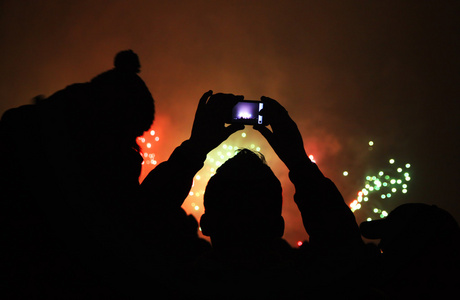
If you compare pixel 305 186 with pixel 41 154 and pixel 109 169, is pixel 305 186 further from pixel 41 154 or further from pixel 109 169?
pixel 41 154

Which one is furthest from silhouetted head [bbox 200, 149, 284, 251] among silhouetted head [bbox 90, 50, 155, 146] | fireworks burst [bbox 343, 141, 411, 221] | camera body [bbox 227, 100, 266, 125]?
fireworks burst [bbox 343, 141, 411, 221]

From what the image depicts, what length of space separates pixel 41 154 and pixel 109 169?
0.26 m

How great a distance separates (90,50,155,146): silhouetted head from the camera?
1.38 meters

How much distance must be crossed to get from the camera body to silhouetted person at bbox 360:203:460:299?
1.12 m

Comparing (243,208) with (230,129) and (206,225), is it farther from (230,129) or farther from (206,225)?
(230,129)

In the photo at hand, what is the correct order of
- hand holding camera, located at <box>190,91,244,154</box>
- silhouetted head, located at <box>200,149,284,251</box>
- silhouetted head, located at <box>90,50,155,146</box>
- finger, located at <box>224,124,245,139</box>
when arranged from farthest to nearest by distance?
finger, located at <box>224,124,245,139</box> → hand holding camera, located at <box>190,91,244,154</box> → silhouetted head, located at <box>90,50,155,146</box> → silhouetted head, located at <box>200,149,284,251</box>

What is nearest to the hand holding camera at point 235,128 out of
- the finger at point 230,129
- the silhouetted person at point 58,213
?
the finger at point 230,129

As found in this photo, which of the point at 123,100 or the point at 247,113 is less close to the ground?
the point at 247,113

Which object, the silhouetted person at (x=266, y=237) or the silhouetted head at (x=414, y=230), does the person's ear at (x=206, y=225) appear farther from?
the silhouetted head at (x=414, y=230)

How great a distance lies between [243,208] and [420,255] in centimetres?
73

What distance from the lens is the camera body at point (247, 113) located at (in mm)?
2047

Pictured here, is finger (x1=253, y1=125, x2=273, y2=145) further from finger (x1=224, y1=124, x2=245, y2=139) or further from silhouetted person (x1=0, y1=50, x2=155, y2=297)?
silhouetted person (x1=0, y1=50, x2=155, y2=297)

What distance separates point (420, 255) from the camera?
3.60 feet

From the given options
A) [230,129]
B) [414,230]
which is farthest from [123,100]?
[414,230]
